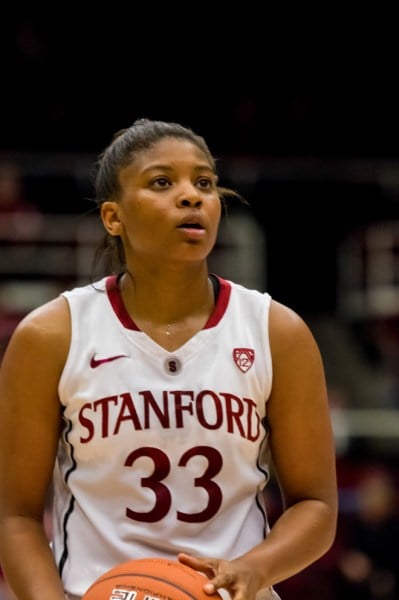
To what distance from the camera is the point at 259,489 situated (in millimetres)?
3205

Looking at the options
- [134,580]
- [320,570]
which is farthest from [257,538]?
[320,570]

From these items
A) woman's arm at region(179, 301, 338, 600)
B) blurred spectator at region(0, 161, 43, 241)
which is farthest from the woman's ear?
blurred spectator at region(0, 161, 43, 241)

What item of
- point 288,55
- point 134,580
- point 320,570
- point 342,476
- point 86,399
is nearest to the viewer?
point 134,580

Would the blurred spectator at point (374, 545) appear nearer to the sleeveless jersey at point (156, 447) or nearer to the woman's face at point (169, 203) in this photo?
the sleeveless jersey at point (156, 447)

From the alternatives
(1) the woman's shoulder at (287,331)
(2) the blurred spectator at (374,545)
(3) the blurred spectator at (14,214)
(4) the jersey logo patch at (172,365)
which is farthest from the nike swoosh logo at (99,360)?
(3) the blurred spectator at (14,214)

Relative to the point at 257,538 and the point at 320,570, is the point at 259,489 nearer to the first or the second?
the point at 257,538

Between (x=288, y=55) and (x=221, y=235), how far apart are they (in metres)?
3.85

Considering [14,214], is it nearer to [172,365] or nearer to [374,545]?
[374,545]

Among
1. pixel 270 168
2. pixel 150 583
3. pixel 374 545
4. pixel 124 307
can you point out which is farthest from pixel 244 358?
pixel 270 168

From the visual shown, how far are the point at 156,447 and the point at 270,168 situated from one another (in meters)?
9.00

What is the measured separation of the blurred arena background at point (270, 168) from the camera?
9.39 metres

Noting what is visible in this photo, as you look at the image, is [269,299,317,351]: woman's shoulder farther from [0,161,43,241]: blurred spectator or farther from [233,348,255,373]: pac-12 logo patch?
[0,161,43,241]: blurred spectator

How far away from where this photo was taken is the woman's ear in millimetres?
3201

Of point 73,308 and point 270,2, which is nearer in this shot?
point 73,308
